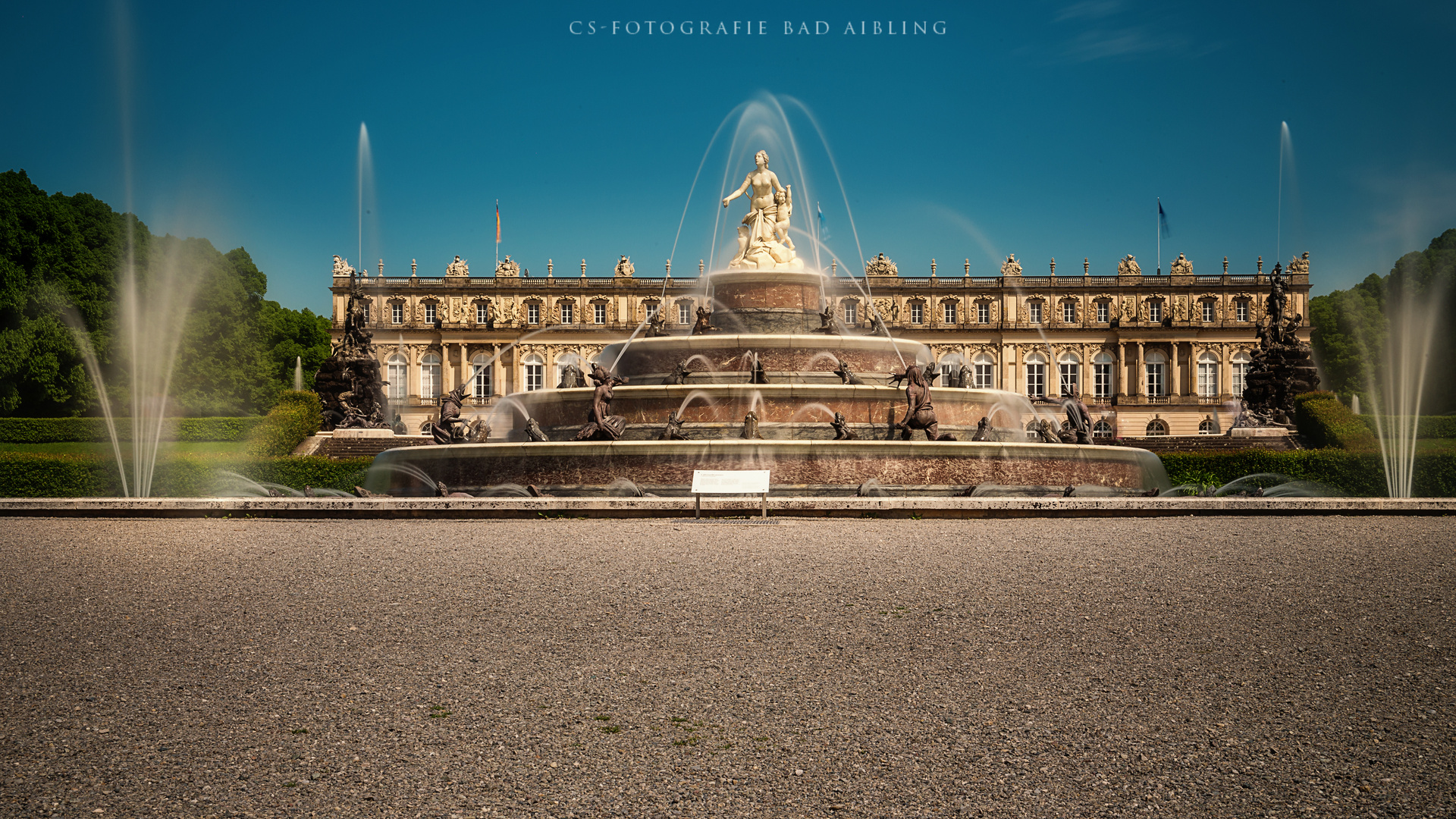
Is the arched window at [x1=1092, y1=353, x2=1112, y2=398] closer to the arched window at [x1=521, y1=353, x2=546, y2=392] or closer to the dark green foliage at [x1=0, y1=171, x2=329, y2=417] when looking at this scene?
the arched window at [x1=521, y1=353, x2=546, y2=392]

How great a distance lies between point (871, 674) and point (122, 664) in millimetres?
4016

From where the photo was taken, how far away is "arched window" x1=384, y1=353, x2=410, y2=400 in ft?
261

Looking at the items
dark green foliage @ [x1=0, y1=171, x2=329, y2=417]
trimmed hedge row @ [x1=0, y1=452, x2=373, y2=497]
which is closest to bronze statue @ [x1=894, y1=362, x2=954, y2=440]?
trimmed hedge row @ [x1=0, y1=452, x2=373, y2=497]

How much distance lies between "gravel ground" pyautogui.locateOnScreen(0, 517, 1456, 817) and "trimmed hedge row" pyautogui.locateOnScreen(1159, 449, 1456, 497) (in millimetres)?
11198

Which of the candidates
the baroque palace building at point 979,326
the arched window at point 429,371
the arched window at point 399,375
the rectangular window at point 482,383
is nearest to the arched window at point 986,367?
the baroque palace building at point 979,326

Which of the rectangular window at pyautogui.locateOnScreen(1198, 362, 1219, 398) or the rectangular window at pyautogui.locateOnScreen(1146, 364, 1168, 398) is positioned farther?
the rectangular window at pyautogui.locateOnScreen(1146, 364, 1168, 398)

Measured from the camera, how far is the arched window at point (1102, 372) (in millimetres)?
79125

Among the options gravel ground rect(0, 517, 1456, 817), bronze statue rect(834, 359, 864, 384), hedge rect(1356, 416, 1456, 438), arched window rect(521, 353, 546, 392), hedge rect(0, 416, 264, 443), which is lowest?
gravel ground rect(0, 517, 1456, 817)

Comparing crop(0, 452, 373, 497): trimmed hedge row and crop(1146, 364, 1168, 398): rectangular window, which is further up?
crop(1146, 364, 1168, 398): rectangular window

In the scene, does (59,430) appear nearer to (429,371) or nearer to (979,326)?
(429,371)

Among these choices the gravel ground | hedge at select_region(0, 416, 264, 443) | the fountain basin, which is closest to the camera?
the gravel ground

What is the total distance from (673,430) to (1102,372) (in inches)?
2677

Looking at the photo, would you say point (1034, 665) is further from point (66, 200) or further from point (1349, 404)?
point (1349, 404)

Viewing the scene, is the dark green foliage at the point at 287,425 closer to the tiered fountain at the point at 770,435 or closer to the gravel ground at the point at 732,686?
the tiered fountain at the point at 770,435
